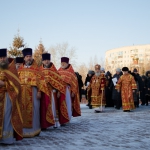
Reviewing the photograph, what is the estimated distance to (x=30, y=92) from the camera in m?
8.06

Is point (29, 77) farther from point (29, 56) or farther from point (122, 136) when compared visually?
point (122, 136)

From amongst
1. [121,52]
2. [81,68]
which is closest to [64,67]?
[81,68]

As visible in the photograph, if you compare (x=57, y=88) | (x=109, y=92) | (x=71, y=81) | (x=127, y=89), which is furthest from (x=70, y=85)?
(x=109, y=92)

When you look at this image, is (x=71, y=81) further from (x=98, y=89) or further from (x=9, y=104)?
(x=9, y=104)

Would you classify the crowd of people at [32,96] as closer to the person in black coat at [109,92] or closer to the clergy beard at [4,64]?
the clergy beard at [4,64]

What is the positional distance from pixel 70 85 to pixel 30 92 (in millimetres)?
3068

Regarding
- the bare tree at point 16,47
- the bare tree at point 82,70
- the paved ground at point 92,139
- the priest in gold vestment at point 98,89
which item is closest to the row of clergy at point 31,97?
the paved ground at point 92,139

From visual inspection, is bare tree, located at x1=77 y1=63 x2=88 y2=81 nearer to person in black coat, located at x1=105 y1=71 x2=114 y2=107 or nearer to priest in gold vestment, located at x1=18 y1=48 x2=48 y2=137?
person in black coat, located at x1=105 y1=71 x2=114 y2=107

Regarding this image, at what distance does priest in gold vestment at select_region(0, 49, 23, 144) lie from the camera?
6676mm

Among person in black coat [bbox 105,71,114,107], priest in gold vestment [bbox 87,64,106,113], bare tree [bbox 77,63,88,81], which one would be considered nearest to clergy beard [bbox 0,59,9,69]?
priest in gold vestment [bbox 87,64,106,113]

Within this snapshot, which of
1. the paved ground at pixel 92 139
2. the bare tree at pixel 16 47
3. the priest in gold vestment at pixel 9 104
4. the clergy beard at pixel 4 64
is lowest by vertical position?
the paved ground at pixel 92 139

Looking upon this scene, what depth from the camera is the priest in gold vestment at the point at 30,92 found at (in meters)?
7.98

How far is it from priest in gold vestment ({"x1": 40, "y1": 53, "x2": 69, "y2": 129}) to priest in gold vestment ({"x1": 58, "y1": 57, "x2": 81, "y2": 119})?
1.83 feet

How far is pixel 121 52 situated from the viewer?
110 m
